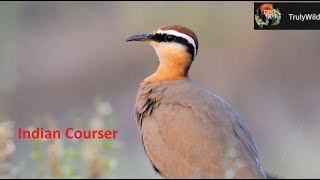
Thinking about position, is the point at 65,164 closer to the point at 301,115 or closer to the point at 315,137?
the point at 315,137

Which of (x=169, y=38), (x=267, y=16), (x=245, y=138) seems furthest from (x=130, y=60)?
(x=245, y=138)

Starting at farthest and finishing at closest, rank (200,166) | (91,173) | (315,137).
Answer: (315,137)
(200,166)
(91,173)

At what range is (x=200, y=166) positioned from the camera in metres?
5.26

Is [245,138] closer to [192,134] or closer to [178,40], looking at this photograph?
[192,134]

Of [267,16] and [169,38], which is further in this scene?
[267,16]

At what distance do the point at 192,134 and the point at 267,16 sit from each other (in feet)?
19.1

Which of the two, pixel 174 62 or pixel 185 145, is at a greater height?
pixel 174 62

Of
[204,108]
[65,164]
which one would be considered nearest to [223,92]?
[204,108]

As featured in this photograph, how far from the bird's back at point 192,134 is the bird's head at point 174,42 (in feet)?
1.74

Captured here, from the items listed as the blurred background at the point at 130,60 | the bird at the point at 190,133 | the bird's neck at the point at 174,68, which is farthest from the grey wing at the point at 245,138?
the blurred background at the point at 130,60

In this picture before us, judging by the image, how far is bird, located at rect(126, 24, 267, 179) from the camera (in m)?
5.20

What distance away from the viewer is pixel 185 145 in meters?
5.48

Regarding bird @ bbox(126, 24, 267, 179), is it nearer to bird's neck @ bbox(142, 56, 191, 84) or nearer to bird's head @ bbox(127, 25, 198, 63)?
bird's neck @ bbox(142, 56, 191, 84)

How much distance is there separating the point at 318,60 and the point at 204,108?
6.40m
